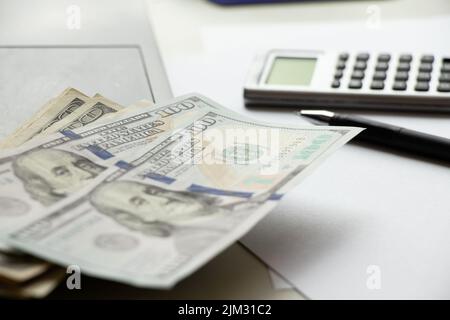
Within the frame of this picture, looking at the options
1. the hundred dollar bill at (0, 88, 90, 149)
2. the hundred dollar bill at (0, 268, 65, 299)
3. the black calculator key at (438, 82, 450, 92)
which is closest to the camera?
the hundred dollar bill at (0, 268, 65, 299)

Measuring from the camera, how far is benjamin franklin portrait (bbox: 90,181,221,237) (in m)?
0.48

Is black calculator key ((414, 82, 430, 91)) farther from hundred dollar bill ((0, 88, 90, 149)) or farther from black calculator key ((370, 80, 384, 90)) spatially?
hundred dollar bill ((0, 88, 90, 149))

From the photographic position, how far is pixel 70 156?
1.83 feet

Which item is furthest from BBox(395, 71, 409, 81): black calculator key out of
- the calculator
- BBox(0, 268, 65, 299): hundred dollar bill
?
→ BBox(0, 268, 65, 299): hundred dollar bill

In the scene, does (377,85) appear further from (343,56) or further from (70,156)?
(70,156)

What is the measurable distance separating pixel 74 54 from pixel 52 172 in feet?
1.10

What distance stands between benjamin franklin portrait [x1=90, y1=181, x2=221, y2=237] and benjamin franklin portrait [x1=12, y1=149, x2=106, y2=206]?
0.08 ft

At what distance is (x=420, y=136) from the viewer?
64 centimetres

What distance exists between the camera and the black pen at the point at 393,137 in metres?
0.63

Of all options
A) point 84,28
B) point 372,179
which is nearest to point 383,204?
point 372,179

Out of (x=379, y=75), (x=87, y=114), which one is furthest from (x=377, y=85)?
(x=87, y=114)

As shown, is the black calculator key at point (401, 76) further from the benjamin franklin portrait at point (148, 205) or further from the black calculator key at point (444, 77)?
the benjamin franklin portrait at point (148, 205)

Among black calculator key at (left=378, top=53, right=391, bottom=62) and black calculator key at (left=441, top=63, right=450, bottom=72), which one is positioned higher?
black calculator key at (left=378, top=53, right=391, bottom=62)

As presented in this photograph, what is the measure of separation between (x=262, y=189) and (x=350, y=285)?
9 cm
